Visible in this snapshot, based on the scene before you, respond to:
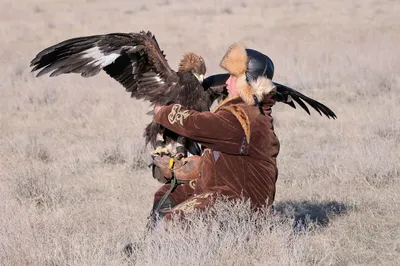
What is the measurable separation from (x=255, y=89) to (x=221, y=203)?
772 millimetres

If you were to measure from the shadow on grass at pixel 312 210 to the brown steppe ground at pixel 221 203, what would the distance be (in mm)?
18

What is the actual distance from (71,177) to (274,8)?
22.4 m

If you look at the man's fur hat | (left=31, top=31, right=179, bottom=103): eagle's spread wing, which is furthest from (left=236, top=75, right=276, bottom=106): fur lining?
(left=31, top=31, right=179, bottom=103): eagle's spread wing

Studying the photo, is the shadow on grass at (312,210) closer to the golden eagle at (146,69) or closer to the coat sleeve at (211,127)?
the golden eagle at (146,69)

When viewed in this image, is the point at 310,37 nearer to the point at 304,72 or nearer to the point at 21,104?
the point at 304,72

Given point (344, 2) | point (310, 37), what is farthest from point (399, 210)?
point (344, 2)

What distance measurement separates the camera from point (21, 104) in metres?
13.5

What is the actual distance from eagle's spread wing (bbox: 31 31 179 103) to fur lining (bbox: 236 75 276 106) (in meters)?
1.46

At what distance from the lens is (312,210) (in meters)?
7.20

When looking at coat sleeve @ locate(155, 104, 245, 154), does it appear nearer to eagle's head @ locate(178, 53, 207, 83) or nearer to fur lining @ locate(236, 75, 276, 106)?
fur lining @ locate(236, 75, 276, 106)

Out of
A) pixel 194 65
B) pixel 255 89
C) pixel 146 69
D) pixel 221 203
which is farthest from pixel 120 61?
pixel 221 203

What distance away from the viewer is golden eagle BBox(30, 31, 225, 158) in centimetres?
619

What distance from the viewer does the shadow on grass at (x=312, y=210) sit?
6777 millimetres

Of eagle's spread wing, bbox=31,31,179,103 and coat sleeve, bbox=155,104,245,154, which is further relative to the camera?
eagle's spread wing, bbox=31,31,179,103
